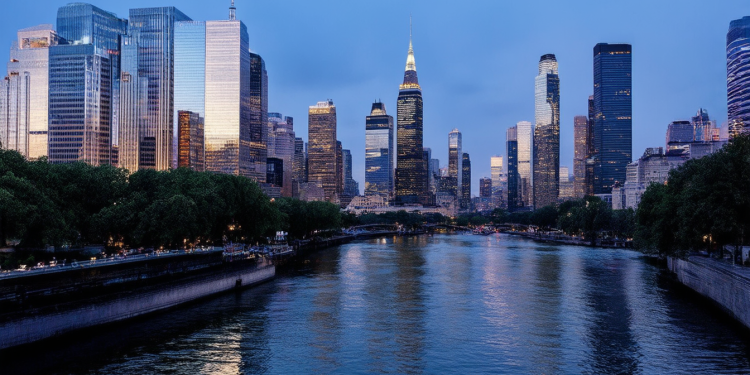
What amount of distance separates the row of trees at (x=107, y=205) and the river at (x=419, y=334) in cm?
1590

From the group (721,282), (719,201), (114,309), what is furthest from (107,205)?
(719,201)

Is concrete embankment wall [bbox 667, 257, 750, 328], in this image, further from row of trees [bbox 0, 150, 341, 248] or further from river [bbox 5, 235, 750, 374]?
row of trees [bbox 0, 150, 341, 248]

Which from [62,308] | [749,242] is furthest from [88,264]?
[749,242]

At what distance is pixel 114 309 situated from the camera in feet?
170

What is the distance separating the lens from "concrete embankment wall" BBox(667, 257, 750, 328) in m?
52.0

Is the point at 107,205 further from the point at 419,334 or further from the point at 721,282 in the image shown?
the point at 721,282

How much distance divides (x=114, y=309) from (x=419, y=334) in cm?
2778

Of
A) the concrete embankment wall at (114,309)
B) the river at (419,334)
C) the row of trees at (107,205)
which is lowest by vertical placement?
the river at (419,334)

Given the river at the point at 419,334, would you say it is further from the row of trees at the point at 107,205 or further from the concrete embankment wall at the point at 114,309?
the row of trees at the point at 107,205

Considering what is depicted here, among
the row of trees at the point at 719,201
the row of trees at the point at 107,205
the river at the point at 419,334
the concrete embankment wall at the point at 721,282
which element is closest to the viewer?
the river at the point at 419,334

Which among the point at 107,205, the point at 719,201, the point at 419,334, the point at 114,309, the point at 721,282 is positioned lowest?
the point at 419,334

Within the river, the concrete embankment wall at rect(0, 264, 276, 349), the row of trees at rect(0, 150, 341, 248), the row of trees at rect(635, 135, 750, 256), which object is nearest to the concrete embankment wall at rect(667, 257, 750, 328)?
the river

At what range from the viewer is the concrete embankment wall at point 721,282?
5197 centimetres

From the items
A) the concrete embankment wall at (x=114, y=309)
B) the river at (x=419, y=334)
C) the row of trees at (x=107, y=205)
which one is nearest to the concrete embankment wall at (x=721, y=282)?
the river at (x=419, y=334)
